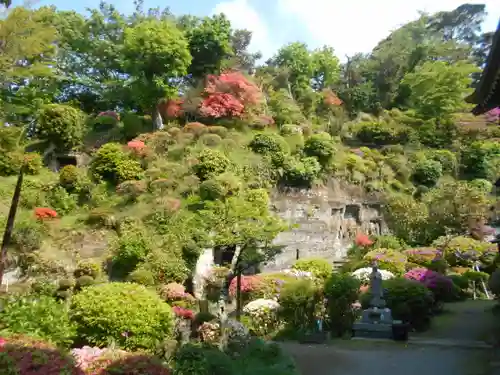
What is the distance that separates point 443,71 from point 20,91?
24.8 meters

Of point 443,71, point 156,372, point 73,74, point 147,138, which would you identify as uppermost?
point 443,71

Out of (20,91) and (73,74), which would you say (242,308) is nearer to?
(20,91)

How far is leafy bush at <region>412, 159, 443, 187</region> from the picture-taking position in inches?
1068

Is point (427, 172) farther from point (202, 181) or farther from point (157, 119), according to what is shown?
point (157, 119)

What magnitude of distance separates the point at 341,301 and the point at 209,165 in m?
9.38

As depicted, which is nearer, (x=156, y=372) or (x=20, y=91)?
(x=156, y=372)

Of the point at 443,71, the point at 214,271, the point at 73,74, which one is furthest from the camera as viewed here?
the point at 443,71

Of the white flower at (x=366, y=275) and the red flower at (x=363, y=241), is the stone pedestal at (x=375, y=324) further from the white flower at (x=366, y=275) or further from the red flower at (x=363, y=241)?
the red flower at (x=363, y=241)

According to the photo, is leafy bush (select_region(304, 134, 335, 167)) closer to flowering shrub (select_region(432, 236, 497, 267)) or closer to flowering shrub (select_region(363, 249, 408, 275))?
flowering shrub (select_region(363, 249, 408, 275))

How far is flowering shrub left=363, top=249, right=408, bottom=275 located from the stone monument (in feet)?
19.9

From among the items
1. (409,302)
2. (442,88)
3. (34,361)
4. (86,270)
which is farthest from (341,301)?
(442,88)

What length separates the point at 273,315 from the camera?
1408cm

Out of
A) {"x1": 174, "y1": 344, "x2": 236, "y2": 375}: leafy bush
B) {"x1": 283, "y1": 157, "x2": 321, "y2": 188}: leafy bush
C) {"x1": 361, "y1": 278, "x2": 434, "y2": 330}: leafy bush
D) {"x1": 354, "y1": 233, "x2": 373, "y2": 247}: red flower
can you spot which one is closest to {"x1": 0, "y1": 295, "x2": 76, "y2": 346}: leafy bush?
{"x1": 174, "y1": 344, "x2": 236, "y2": 375}: leafy bush

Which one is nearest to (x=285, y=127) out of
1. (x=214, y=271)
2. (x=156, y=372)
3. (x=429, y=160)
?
(x=429, y=160)
